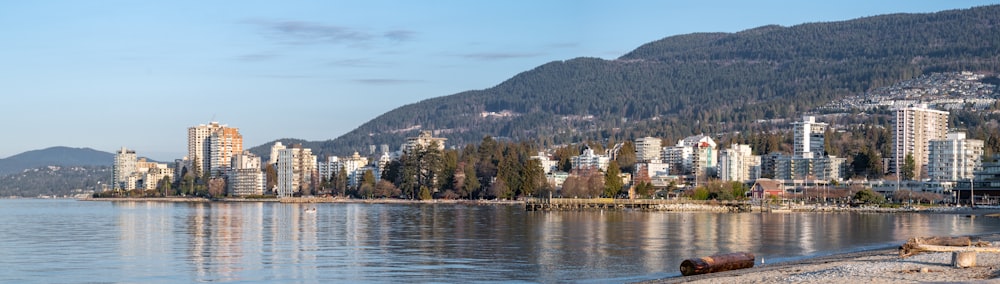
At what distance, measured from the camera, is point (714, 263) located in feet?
130

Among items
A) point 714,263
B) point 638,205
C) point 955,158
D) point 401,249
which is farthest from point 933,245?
point 955,158

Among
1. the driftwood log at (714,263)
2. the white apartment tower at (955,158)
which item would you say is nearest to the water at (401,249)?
the driftwood log at (714,263)

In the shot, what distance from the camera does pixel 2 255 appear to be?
170ft

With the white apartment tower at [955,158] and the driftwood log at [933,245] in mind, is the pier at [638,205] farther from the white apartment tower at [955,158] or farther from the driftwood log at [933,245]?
the driftwood log at [933,245]

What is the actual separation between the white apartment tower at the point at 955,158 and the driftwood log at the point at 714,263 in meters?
149

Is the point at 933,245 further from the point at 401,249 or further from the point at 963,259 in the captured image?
the point at 401,249

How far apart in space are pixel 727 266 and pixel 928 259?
7232 mm

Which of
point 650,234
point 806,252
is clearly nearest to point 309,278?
point 806,252

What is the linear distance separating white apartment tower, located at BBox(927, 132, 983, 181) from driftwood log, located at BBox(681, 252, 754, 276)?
487ft

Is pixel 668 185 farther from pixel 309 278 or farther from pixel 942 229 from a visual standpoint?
pixel 309 278

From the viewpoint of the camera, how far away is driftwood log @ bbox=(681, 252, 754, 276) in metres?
38.9

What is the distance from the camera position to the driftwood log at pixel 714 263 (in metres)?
38.9

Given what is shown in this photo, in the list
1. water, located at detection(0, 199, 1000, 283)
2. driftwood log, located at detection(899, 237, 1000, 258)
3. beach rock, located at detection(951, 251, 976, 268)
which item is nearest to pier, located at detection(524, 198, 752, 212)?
water, located at detection(0, 199, 1000, 283)

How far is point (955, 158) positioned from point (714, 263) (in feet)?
508
